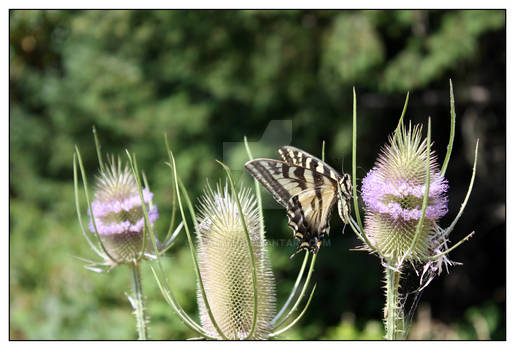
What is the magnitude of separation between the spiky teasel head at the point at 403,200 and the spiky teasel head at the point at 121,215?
0.67 m

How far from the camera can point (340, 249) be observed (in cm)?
489

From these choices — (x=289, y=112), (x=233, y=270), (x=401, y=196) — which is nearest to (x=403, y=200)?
(x=401, y=196)

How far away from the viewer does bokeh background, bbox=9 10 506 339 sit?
4199mm

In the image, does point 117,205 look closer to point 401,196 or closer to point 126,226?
point 126,226

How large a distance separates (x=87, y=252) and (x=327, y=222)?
405cm

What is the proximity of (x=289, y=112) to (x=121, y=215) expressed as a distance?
3187 millimetres

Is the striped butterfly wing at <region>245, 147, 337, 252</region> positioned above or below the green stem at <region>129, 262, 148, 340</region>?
above

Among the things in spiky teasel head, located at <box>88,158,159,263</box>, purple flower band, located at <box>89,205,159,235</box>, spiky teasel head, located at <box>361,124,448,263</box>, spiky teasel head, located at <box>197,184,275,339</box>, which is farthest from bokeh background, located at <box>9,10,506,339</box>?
spiky teasel head, located at <box>361,124,448,263</box>

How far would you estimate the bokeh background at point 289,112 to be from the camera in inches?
165

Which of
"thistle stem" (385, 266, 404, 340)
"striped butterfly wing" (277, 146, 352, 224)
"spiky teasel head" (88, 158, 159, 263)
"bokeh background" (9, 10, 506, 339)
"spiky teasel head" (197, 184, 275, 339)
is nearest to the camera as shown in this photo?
"thistle stem" (385, 266, 404, 340)

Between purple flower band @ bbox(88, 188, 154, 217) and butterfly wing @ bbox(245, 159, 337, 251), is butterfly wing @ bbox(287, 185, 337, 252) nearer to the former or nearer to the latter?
butterfly wing @ bbox(245, 159, 337, 251)

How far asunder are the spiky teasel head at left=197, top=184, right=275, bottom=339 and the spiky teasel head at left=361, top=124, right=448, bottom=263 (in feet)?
1.03

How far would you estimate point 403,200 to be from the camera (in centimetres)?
129

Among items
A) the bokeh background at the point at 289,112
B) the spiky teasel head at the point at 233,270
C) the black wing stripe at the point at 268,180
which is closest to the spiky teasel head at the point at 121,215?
the spiky teasel head at the point at 233,270
